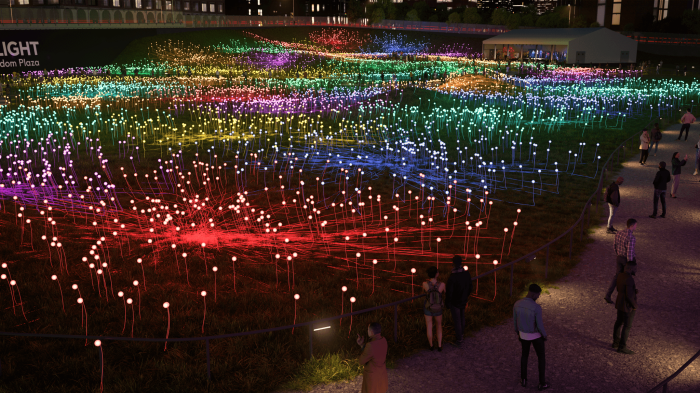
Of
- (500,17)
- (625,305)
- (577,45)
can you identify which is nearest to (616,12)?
(500,17)

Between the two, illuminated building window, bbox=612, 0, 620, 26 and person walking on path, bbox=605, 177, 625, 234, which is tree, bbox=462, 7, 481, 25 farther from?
person walking on path, bbox=605, 177, 625, 234

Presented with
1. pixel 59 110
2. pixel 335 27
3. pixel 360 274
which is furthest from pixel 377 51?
pixel 360 274

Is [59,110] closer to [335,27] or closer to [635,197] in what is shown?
[635,197]

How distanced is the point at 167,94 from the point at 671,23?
90286mm

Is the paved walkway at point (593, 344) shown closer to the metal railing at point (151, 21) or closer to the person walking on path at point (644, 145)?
the person walking on path at point (644, 145)

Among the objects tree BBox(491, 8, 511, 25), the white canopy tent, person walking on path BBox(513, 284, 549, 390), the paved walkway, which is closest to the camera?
person walking on path BBox(513, 284, 549, 390)

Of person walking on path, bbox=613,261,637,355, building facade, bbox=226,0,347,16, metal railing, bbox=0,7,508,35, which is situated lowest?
person walking on path, bbox=613,261,637,355

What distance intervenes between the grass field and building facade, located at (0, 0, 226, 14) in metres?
52.9

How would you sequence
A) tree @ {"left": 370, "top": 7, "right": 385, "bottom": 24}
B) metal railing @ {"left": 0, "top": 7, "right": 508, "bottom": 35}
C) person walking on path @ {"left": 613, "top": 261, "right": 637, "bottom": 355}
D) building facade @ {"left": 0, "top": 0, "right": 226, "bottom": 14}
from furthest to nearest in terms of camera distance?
tree @ {"left": 370, "top": 7, "right": 385, "bottom": 24} → building facade @ {"left": 0, "top": 0, "right": 226, "bottom": 14} → metal railing @ {"left": 0, "top": 7, "right": 508, "bottom": 35} → person walking on path @ {"left": 613, "top": 261, "right": 637, "bottom": 355}

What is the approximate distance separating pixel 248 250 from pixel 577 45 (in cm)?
6923

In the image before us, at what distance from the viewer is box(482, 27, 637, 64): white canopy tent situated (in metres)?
71.9

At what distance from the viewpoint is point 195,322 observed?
413 inches

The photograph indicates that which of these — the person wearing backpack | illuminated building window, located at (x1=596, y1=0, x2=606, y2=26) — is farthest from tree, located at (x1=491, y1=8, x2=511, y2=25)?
the person wearing backpack

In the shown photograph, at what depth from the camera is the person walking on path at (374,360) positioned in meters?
7.16
